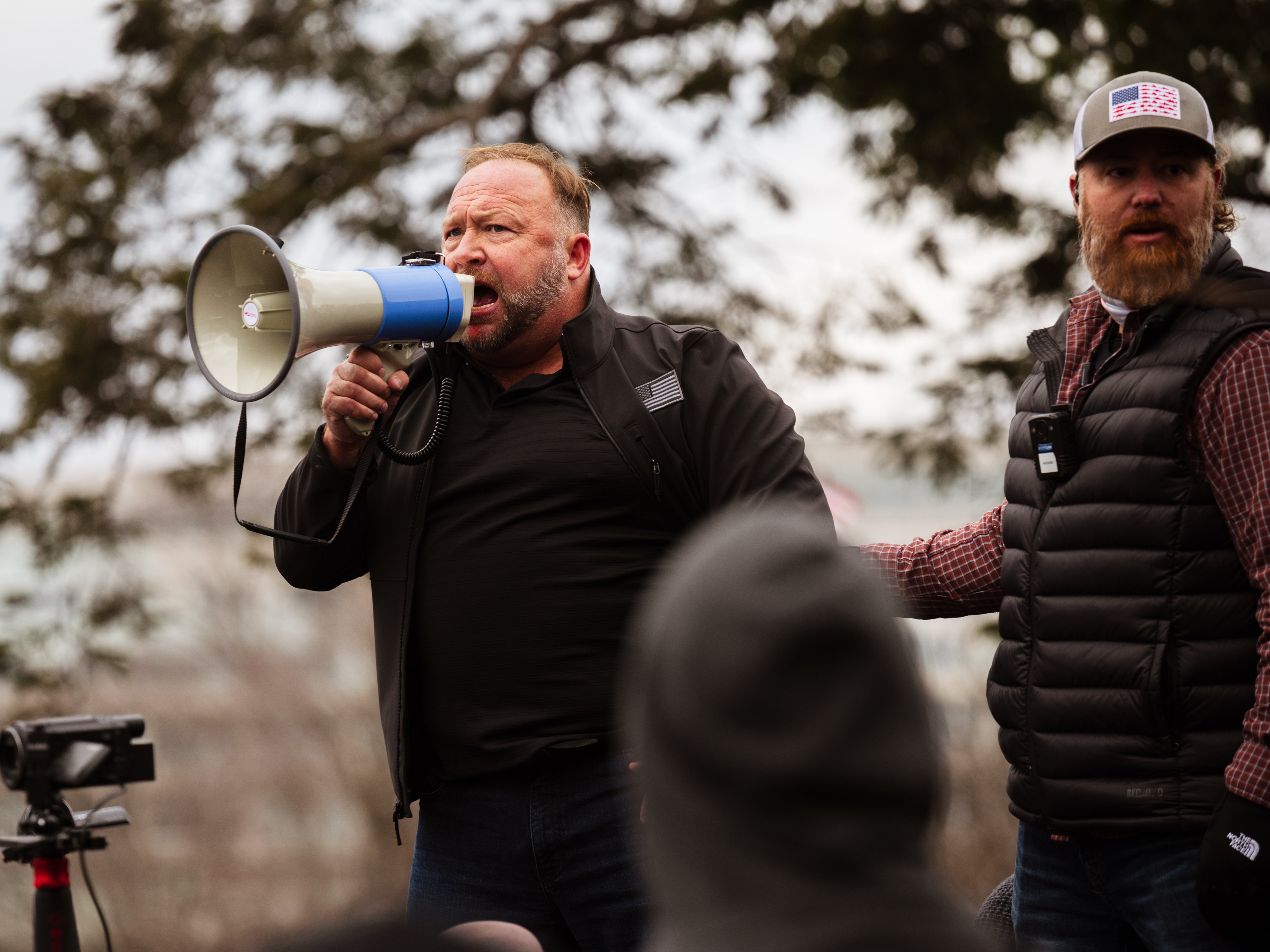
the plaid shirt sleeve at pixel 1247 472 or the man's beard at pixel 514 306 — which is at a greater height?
the man's beard at pixel 514 306

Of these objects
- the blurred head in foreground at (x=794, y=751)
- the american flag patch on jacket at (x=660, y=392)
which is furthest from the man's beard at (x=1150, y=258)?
the blurred head in foreground at (x=794, y=751)

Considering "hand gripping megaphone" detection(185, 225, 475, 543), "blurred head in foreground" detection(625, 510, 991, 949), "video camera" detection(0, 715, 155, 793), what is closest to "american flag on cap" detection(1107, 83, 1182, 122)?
"hand gripping megaphone" detection(185, 225, 475, 543)

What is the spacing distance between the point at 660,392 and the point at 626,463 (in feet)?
0.54

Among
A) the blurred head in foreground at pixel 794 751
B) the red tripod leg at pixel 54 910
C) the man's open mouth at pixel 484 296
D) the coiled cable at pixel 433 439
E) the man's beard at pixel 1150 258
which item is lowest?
the red tripod leg at pixel 54 910

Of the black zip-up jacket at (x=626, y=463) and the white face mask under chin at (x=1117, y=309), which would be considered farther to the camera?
the black zip-up jacket at (x=626, y=463)

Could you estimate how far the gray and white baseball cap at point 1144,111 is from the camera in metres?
2.24

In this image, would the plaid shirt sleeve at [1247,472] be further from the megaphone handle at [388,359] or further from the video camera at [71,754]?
the video camera at [71,754]

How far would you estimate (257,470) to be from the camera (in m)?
Answer: 8.78

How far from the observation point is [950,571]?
2564 millimetres

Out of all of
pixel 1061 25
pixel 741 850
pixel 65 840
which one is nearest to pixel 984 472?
pixel 1061 25

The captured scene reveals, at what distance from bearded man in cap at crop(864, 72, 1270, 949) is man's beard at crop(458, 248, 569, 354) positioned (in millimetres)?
929

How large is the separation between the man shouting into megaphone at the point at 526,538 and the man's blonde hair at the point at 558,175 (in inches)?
3.7

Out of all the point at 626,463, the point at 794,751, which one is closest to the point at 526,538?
the point at 626,463

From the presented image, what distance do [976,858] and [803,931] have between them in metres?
15.0
